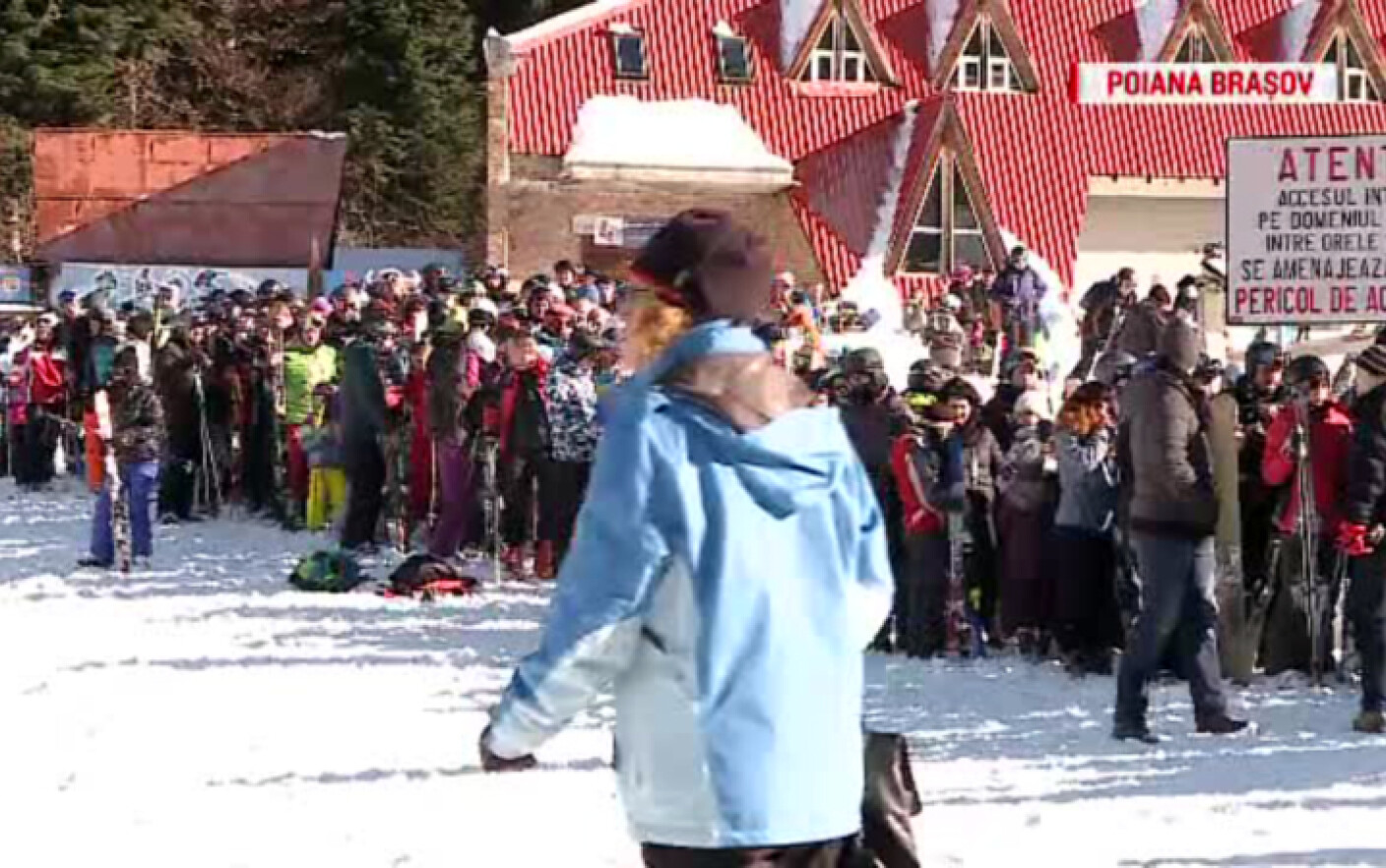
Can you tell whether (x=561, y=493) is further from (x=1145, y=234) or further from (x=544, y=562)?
(x=1145, y=234)

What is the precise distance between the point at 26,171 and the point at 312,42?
281 inches

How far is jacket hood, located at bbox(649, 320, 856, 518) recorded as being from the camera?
405cm

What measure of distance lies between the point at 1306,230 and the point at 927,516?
8.15 ft

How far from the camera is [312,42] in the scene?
166 ft

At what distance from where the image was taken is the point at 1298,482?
1152 cm

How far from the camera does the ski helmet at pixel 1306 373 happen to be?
1134 centimetres

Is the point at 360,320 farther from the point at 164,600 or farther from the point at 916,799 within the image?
the point at 916,799

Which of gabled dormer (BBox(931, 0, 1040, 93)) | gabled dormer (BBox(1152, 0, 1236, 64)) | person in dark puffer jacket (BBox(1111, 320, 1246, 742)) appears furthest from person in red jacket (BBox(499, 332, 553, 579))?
gabled dormer (BBox(1152, 0, 1236, 64))

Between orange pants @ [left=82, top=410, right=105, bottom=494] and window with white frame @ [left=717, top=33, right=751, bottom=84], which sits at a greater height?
window with white frame @ [left=717, top=33, right=751, bottom=84]

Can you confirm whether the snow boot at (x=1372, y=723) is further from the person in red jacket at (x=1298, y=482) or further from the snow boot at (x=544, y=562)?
the snow boot at (x=544, y=562)

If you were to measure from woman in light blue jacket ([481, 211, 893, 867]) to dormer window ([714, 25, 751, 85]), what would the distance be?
3516 centimetres

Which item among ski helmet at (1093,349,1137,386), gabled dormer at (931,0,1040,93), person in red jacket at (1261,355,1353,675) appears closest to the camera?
person in red jacket at (1261,355,1353,675)

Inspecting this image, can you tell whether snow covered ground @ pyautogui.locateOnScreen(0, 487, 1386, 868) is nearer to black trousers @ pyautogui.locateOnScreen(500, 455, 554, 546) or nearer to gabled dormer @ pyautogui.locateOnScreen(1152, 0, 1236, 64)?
black trousers @ pyautogui.locateOnScreen(500, 455, 554, 546)

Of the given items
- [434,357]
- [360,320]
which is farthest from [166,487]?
[434,357]
